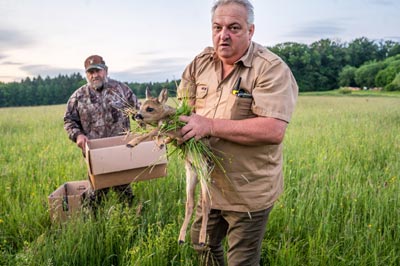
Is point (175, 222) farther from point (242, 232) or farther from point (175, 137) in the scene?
point (175, 137)

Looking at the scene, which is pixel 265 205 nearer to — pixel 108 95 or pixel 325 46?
pixel 108 95

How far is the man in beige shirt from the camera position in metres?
2.57

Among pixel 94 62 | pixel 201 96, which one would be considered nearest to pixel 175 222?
pixel 201 96

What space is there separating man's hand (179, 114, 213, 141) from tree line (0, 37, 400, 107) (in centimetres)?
5174

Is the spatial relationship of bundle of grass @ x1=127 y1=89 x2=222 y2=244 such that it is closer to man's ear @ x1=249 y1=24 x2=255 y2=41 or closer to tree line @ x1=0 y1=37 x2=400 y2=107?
man's ear @ x1=249 y1=24 x2=255 y2=41

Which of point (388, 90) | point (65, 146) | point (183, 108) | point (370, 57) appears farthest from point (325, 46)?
point (183, 108)

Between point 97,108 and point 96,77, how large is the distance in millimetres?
462

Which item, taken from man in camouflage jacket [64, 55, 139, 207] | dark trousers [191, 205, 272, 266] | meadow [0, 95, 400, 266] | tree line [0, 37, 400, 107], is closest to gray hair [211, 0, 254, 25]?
dark trousers [191, 205, 272, 266]

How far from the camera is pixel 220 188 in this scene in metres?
2.94

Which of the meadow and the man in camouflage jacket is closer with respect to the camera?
the meadow

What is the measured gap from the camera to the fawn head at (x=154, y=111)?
98.9 inches

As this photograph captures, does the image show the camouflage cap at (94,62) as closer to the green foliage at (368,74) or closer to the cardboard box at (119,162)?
the cardboard box at (119,162)

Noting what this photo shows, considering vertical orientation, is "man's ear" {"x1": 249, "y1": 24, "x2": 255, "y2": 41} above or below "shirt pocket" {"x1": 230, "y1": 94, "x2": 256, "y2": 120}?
above

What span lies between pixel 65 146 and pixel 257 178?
796 centimetres
